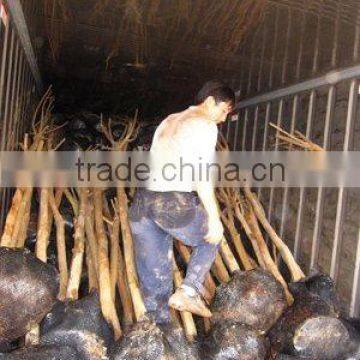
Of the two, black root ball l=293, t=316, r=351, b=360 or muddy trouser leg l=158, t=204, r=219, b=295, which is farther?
muddy trouser leg l=158, t=204, r=219, b=295

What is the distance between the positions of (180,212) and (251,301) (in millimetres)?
803

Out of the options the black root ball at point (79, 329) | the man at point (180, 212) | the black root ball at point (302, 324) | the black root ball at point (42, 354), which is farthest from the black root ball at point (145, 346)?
the black root ball at point (302, 324)

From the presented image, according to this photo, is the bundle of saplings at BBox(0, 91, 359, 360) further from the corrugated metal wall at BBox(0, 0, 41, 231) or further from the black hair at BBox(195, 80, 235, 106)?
the black hair at BBox(195, 80, 235, 106)

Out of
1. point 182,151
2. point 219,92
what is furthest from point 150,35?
point 182,151

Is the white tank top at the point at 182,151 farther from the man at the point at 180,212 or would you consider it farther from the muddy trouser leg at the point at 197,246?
the muddy trouser leg at the point at 197,246

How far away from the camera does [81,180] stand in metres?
5.06

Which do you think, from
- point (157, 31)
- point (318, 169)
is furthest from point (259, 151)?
point (157, 31)

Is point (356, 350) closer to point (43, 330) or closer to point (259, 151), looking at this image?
point (43, 330)

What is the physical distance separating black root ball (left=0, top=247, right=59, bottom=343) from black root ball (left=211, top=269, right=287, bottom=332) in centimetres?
117

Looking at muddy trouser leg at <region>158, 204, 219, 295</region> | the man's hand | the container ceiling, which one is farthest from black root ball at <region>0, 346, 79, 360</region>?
the container ceiling

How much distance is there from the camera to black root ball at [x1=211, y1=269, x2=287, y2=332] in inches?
122

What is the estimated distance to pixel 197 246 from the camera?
11.0ft

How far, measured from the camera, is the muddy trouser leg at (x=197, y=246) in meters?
3.21

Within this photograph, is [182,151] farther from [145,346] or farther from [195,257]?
[145,346]
